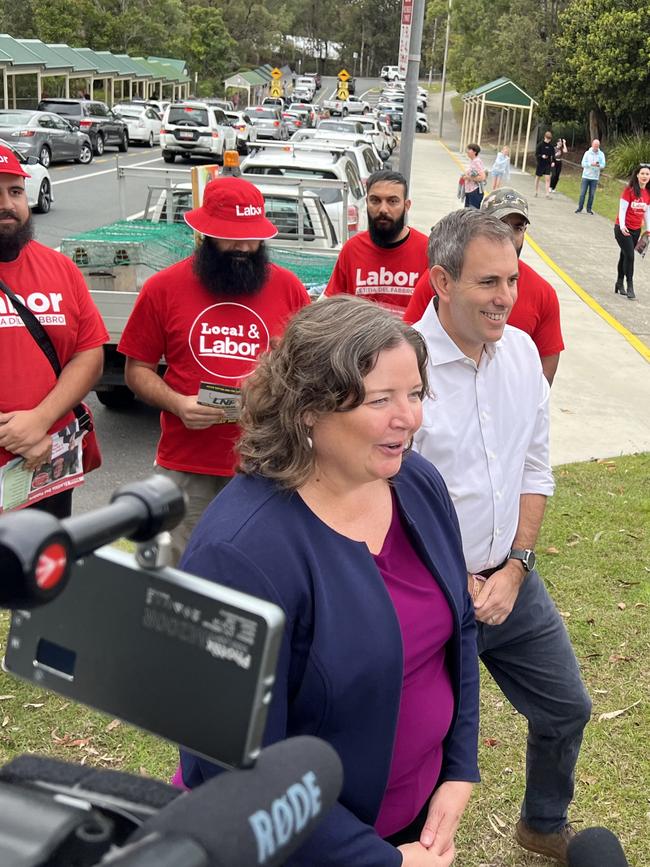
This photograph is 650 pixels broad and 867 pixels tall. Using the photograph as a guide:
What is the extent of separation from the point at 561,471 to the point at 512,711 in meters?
3.49

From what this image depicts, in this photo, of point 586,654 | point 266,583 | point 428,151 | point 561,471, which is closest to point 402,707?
point 266,583

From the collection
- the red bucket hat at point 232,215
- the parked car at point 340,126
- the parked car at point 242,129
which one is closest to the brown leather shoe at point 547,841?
the red bucket hat at point 232,215

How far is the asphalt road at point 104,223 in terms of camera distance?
7.04 m

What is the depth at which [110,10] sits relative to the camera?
6612 cm

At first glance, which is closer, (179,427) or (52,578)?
(52,578)

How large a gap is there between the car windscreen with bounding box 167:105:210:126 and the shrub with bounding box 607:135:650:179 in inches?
558

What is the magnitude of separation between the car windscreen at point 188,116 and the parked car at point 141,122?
4.94m

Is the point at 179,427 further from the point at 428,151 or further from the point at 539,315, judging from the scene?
the point at 428,151

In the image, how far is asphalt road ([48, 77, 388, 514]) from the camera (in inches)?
277

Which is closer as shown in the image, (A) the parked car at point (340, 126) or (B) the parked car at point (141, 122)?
(A) the parked car at point (340, 126)

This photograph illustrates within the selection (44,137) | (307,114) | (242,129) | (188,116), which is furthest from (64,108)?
(307,114)

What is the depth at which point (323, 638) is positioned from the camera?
1984 millimetres

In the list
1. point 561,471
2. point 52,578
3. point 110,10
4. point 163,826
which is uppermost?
point 110,10

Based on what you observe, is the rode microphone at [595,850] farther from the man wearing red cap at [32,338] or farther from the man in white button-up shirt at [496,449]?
the man wearing red cap at [32,338]
